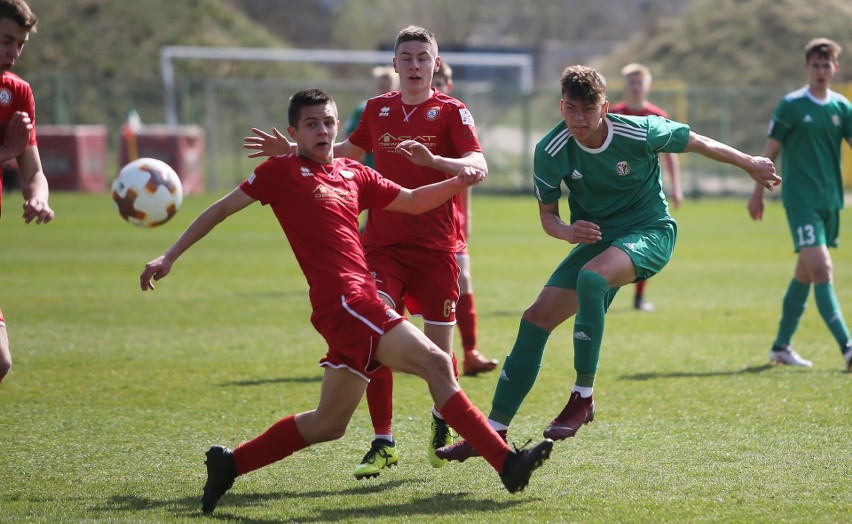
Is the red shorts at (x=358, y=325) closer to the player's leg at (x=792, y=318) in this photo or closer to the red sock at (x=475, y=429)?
the red sock at (x=475, y=429)

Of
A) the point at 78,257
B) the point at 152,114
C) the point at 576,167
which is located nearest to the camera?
the point at 576,167

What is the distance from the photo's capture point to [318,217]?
4793 mm


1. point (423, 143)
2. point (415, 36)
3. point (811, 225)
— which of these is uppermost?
point (415, 36)

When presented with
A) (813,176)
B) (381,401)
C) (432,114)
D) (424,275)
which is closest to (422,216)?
(424,275)

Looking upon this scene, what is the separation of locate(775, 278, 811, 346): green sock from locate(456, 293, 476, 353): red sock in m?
2.38

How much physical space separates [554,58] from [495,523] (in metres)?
56.0

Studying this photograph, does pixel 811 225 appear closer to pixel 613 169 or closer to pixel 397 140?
pixel 613 169

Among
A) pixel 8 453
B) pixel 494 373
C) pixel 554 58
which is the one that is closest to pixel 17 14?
pixel 8 453

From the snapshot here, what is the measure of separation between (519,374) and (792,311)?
12.2 ft

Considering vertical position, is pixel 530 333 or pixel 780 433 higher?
pixel 530 333

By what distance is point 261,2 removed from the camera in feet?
220

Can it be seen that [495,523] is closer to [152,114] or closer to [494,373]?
[494,373]

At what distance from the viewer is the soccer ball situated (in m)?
6.71

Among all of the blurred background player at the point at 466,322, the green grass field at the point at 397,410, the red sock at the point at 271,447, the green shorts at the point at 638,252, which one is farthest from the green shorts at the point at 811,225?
the red sock at the point at 271,447
